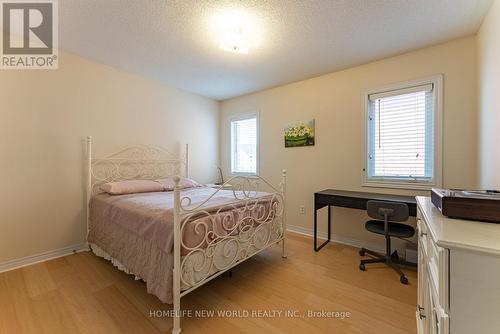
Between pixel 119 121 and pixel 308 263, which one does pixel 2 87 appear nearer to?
pixel 119 121

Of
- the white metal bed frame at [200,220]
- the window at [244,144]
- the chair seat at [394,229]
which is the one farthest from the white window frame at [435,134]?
the window at [244,144]

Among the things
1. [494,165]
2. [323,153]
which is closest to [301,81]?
[323,153]

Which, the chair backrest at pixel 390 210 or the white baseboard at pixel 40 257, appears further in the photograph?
the white baseboard at pixel 40 257

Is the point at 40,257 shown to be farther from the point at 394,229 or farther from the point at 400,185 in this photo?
the point at 400,185

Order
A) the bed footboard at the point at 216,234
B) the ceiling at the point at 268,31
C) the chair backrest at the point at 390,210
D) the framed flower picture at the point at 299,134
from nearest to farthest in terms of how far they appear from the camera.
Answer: the bed footboard at the point at 216,234, the ceiling at the point at 268,31, the chair backrest at the point at 390,210, the framed flower picture at the point at 299,134

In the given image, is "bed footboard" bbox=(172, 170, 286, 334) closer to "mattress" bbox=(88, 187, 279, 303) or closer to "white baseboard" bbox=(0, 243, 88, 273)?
"mattress" bbox=(88, 187, 279, 303)

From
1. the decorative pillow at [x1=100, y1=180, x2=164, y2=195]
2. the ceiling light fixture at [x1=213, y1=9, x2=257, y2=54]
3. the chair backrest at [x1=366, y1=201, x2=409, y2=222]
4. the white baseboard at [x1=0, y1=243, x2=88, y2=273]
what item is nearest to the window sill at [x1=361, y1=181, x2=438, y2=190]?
the chair backrest at [x1=366, y1=201, x2=409, y2=222]

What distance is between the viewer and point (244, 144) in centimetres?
429

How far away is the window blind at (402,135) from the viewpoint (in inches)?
97.6

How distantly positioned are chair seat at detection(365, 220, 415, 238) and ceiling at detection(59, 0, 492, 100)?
6.59 ft

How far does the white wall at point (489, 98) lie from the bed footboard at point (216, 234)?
71.7 inches

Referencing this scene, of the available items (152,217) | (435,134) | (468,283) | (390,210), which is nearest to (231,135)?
(152,217)

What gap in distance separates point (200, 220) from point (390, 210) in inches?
72.7

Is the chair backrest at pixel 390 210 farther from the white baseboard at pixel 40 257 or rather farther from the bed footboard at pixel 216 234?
the white baseboard at pixel 40 257
